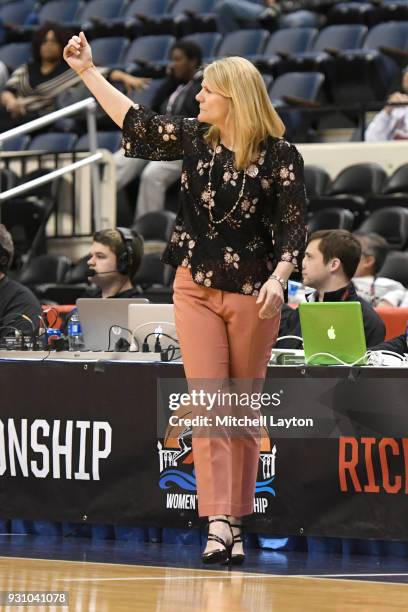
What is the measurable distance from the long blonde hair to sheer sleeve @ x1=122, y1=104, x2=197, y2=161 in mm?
162

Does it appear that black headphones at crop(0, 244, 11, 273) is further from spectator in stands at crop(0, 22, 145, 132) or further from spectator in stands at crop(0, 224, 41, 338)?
spectator in stands at crop(0, 22, 145, 132)

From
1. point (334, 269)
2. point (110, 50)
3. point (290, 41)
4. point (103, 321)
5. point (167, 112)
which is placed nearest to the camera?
point (103, 321)

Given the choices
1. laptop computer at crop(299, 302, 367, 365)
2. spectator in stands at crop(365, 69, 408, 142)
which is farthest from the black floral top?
spectator in stands at crop(365, 69, 408, 142)

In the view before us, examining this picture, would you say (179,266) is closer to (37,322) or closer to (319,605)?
(319,605)

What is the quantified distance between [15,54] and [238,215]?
30.5 ft

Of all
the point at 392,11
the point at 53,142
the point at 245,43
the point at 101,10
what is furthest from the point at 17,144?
the point at 392,11

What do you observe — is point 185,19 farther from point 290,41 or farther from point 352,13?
point 352,13

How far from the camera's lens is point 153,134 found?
158 inches

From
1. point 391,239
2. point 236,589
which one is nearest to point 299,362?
point 236,589

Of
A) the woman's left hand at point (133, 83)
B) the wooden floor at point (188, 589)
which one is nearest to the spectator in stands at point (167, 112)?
the woman's left hand at point (133, 83)

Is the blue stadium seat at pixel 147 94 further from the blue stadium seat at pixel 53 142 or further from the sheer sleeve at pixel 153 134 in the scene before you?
the sheer sleeve at pixel 153 134

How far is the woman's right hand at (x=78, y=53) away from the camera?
13.0 feet

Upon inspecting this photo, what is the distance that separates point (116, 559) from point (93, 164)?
195 inches

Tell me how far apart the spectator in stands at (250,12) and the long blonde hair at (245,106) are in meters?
7.94
